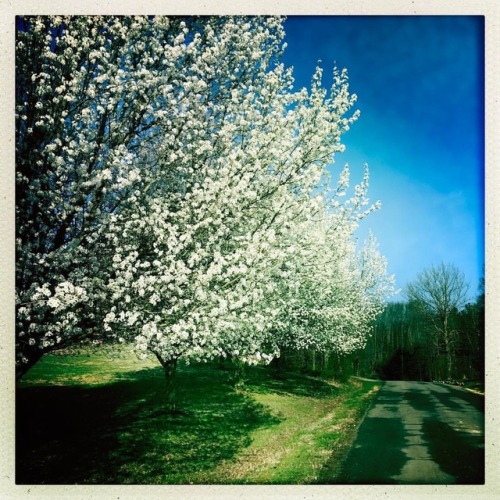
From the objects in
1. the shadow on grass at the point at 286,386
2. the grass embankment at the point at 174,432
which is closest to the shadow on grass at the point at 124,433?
the grass embankment at the point at 174,432

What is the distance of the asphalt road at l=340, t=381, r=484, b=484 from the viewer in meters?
8.59

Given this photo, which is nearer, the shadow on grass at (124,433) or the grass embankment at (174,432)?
the shadow on grass at (124,433)

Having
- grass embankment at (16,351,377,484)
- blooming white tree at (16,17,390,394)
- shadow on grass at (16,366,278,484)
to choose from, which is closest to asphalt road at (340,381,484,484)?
grass embankment at (16,351,377,484)

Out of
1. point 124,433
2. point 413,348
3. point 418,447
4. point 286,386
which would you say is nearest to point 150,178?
point 124,433

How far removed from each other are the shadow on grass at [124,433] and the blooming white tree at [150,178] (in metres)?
2.94

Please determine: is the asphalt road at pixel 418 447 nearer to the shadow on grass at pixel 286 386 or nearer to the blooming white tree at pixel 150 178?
the blooming white tree at pixel 150 178

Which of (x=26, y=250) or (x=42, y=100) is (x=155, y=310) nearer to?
(x=26, y=250)

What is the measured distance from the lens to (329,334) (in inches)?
773

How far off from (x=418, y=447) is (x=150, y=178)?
9396mm

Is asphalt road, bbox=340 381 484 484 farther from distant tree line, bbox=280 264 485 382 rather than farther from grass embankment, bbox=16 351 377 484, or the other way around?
distant tree line, bbox=280 264 485 382

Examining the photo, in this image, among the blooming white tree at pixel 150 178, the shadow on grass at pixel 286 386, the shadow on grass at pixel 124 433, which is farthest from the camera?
the shadow on grass at pixel 286 386

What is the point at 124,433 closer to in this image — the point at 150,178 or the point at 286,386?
the point at 150,178

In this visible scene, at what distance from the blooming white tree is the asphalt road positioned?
4170 millimetres

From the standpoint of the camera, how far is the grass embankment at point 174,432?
8508mm
